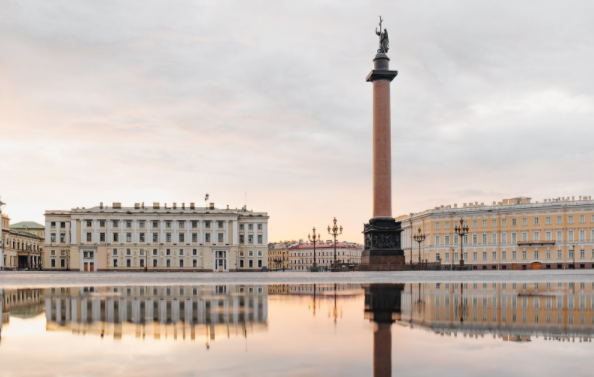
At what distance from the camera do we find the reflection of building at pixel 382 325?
7611 millimetres

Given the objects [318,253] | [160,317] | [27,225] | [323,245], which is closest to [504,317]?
[160,317]

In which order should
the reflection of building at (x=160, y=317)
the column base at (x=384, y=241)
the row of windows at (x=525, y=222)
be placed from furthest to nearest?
the row of windows at (x=525, y=222)
the column base at (x=384, y=241)
the reflection of building at (x=160, y=317)

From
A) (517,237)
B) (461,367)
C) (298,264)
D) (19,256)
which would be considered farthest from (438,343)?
(298,264)

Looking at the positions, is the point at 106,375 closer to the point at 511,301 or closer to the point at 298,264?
the point at 511,301

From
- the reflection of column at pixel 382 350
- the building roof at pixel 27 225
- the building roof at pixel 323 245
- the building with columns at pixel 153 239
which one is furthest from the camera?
the building roof at pixel 323 245

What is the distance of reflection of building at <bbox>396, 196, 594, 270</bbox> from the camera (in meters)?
96.2

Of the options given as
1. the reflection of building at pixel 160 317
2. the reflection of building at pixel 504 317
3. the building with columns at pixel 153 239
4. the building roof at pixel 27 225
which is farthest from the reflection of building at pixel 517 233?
the building roof at pixel 27 225

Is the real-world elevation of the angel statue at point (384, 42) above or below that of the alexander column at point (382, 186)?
above

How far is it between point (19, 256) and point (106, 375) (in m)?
146

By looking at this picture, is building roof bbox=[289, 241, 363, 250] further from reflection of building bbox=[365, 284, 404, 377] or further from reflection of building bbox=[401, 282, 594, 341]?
reflection of building bbox=[401, 282, 594, 341]

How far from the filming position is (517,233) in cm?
10138

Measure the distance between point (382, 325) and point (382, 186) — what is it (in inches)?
1617

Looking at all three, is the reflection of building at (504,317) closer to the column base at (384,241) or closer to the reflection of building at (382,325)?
the reflection of building at (382,325)

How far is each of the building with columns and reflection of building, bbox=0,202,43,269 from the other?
1175 cm
